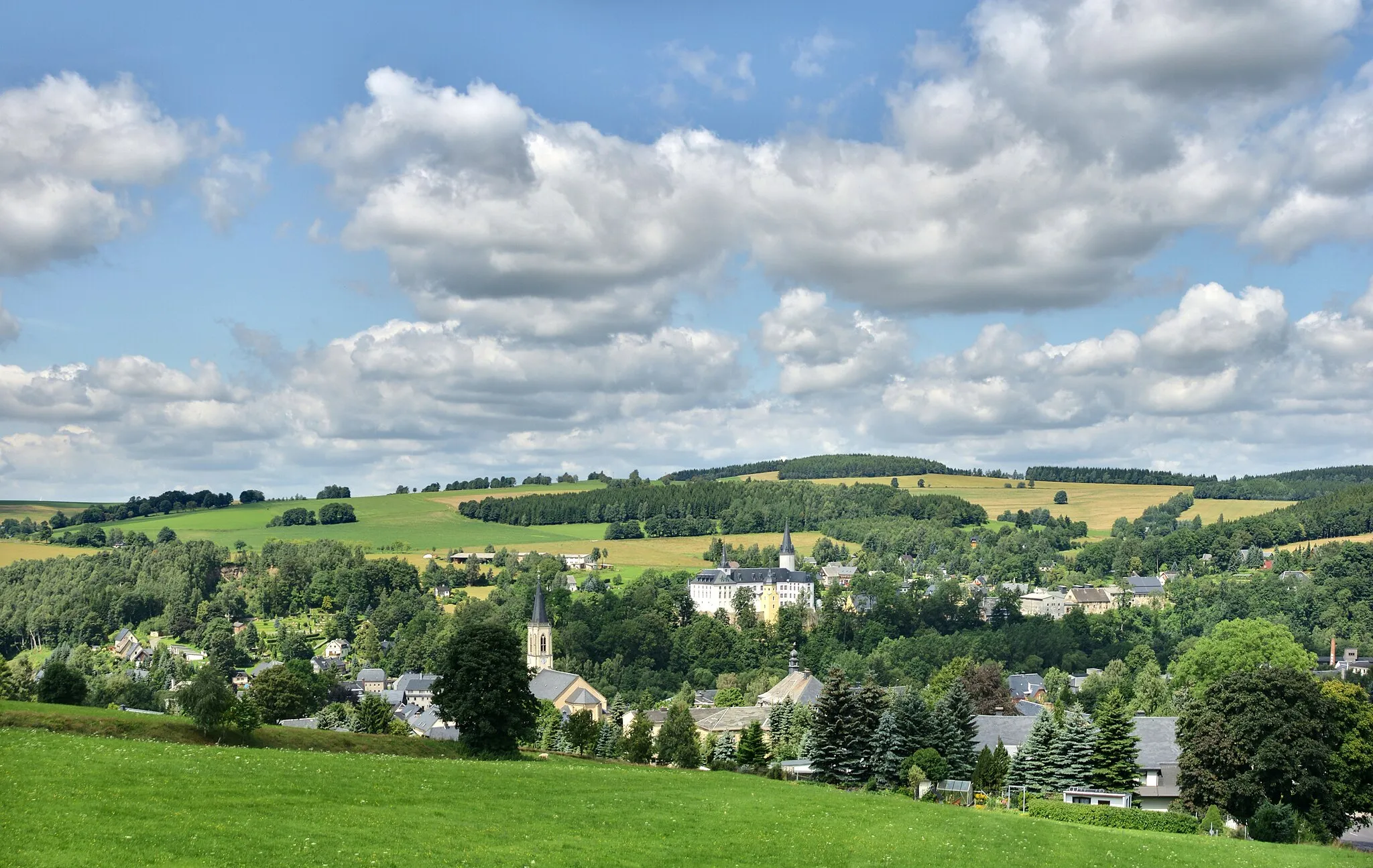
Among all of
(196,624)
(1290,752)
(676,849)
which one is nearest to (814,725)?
(1290,752)

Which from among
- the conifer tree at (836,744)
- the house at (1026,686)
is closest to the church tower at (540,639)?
the house at (1026,686)

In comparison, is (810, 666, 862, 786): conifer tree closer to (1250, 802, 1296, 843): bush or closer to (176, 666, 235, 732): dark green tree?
(1250, 802, 1296, 843): bush

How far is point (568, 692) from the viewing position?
436 ft

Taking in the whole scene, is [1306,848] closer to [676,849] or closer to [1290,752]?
[1290,752]

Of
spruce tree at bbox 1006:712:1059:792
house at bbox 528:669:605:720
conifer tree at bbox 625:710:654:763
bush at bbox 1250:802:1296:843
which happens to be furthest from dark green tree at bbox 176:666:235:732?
house at bbox 528:669:605:720

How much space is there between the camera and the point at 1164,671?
146750 millimetres

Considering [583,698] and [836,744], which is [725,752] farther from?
[583,698]

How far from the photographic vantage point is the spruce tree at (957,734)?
214ft

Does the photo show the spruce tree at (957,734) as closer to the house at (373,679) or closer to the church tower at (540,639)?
the church tower at (540,639)

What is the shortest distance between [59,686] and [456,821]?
115 feet

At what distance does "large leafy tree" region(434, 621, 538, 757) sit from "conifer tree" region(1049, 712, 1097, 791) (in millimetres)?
26021

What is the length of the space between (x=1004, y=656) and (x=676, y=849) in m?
131

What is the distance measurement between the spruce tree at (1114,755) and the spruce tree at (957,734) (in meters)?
6.77

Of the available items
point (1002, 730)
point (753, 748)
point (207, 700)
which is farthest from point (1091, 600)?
point (207, 700)
